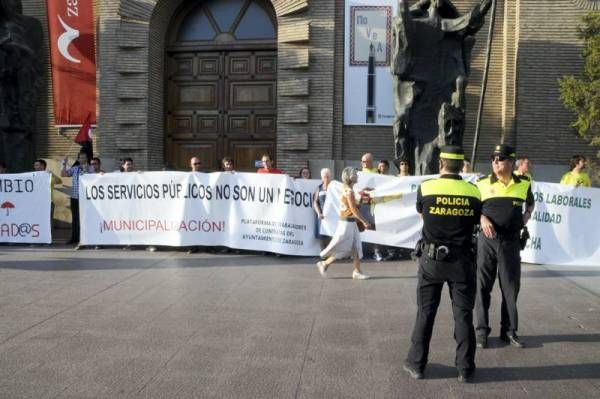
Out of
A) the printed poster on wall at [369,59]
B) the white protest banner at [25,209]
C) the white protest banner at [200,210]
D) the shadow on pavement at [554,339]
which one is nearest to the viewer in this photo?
the shadow on pavement at [554,339]

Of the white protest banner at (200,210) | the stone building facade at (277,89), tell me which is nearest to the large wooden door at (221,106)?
the stone building facade at (277,89)

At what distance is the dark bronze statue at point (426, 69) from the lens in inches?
524

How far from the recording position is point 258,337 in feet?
20.8

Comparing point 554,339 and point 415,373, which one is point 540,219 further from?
point 415,373

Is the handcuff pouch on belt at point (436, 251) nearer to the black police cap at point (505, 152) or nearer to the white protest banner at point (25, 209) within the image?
the black police cap at point (505, 152)

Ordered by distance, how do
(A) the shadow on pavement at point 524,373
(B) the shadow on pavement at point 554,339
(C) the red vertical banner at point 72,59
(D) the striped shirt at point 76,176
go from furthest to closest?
(C) the red vertical banner at point 72,59, (D) the striped shirt at point 76,176, (B) the shadow on pavement at point 554,339, (A) the shadow on pavement at point 524,373

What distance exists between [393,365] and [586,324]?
8.97 ft

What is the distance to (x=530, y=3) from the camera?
16500 mm

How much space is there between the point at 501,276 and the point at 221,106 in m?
13.1

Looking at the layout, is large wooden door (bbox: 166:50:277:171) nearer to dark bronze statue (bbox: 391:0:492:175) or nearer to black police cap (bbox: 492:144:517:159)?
dark bronze statue (bbox: 391:0:492:175)

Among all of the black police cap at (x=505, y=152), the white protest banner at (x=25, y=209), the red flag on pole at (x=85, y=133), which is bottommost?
the white protest banner at (x=25, y=209)

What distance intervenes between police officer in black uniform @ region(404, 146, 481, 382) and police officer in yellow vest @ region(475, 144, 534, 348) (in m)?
1.05

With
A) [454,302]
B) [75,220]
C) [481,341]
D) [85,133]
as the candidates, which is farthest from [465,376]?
[85,133]

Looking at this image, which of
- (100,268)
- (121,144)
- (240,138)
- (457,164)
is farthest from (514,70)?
(457,164)
